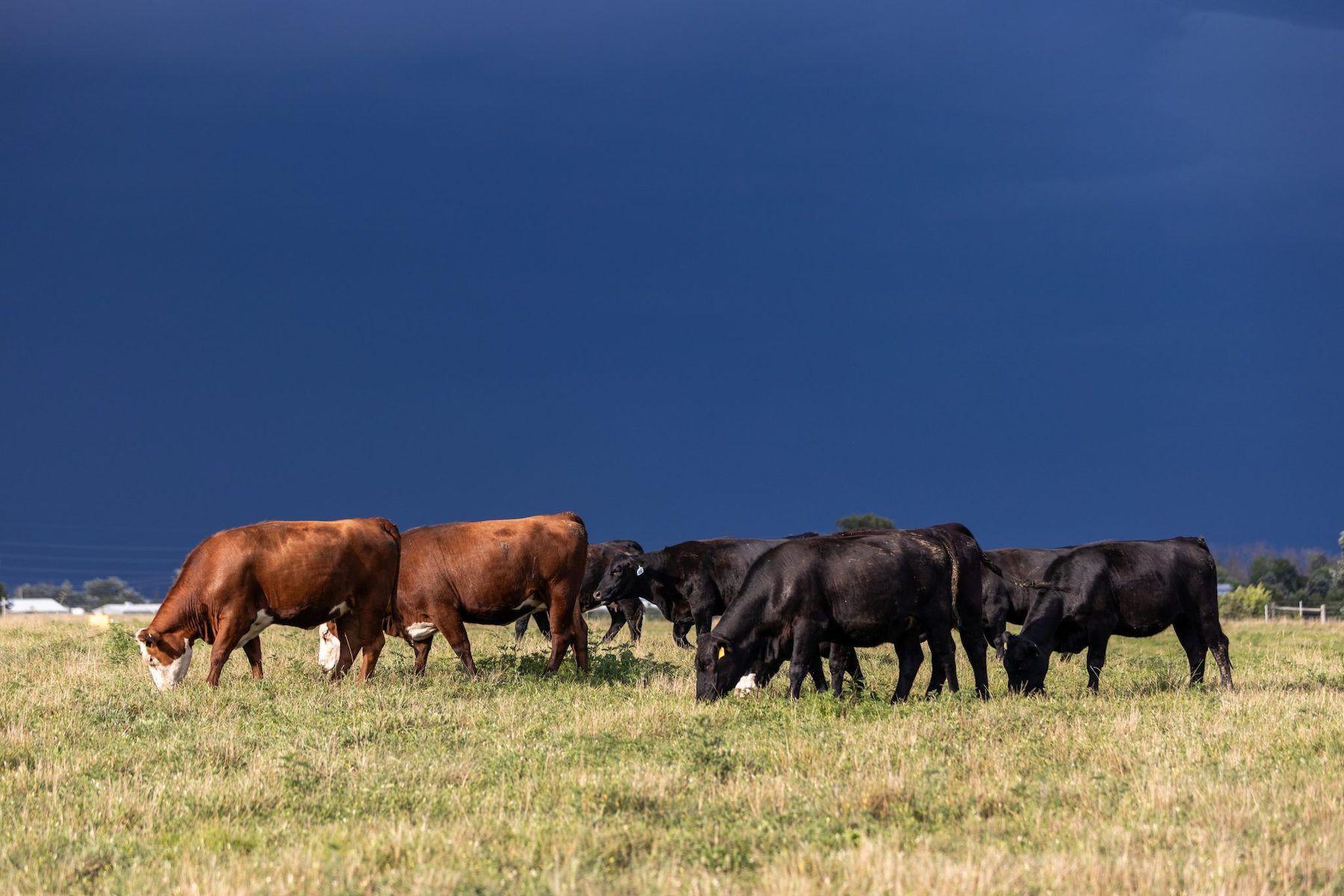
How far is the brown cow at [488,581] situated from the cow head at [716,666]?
11.1 ft

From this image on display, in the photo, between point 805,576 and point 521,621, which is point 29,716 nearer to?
point 805,576

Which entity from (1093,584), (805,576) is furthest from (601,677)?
(1093,584)

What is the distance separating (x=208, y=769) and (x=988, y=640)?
1432 centimetres

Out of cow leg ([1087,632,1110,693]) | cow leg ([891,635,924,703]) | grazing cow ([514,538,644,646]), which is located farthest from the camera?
grazing cow ([514,538,644,646])

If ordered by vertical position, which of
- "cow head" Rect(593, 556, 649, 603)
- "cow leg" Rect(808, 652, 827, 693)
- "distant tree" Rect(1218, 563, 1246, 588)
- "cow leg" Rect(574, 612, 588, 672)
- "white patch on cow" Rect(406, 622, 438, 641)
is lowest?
"cow leg" Rect(808, 652, 827, 693)

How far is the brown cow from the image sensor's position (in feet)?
54.7

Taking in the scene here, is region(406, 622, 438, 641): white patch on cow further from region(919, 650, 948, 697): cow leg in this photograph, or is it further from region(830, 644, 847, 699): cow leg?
region(919, 650, 948, 697): cow leg

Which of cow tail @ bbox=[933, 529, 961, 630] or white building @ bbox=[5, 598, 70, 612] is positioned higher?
cow tail @ bbox=[933, 529, 961, 630]

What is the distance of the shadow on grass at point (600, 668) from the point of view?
1623 cm

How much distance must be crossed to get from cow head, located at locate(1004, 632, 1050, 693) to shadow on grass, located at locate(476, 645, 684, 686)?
4155mm

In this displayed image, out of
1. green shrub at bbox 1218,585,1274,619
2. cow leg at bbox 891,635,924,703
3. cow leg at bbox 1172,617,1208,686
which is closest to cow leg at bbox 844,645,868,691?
cow leg at bbox 891,635,924,703

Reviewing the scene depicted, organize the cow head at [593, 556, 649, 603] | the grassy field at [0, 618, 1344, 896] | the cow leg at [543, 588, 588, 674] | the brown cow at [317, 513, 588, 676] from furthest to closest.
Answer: the cow head at [593, 556, 649, 603], the brown cow at [317, 513, 588, 676], the cow leg at [543, 588, 588, 674], the grassy field at [0, 618, 1344, 896]

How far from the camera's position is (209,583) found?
14.9m

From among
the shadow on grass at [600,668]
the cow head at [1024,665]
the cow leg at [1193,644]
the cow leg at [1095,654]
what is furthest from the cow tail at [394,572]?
the cow leg at [1193,644]
